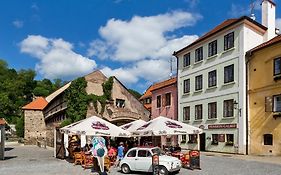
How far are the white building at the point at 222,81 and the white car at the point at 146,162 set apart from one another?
15.8m

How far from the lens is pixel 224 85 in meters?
33.9

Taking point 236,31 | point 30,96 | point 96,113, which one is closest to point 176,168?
point 236,31

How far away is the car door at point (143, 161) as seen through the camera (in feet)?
56.3

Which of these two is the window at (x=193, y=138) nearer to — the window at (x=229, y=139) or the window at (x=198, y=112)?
the window at (x=198, y=112)

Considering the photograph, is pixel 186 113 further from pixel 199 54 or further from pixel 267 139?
pixel 267 139

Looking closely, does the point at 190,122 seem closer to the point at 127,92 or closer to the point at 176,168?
the point at 127,92

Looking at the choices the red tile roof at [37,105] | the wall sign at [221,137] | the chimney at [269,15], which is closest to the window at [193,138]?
the wall sign at [221,137]

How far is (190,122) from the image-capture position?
1558 inches

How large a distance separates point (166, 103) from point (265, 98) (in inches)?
690

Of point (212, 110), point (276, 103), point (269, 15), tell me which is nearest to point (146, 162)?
point (276, 103)

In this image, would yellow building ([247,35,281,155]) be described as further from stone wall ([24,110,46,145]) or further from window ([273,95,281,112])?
stone wall ([24,110,46,145])

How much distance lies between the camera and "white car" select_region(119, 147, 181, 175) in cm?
1653

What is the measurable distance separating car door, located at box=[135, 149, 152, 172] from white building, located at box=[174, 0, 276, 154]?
15906 millimetres

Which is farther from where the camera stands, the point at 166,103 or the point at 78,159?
the point at 166,103
